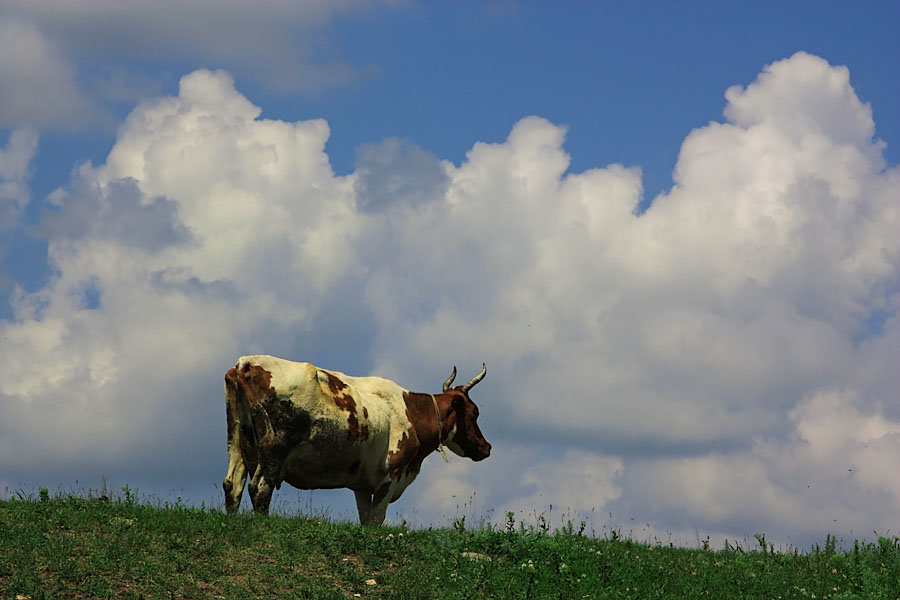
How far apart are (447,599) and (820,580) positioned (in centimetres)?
707

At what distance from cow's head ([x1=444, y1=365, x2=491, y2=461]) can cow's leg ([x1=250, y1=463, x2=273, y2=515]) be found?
5.17m

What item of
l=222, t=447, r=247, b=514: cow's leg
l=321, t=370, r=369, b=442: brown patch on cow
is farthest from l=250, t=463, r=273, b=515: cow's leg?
l=321, t=370, r=369, b=442: brown patch on cow

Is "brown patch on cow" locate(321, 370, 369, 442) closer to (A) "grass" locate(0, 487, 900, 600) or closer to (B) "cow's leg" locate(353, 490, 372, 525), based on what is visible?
(B) "cow's leg" locate(353, 490, 372, 525)

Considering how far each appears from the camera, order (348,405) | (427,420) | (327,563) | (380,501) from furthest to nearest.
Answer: (427,420), (380,501), (348,405), (327,563)

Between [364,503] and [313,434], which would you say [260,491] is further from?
[364,503]

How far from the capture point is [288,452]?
17703 millimetres

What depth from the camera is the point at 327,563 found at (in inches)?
568

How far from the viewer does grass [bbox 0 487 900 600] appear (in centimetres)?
1296

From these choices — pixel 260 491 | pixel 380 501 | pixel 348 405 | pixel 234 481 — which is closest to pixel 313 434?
pixel 348 405

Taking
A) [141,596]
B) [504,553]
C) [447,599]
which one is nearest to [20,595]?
[141,596]

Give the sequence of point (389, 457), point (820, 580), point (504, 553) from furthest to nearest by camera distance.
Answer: point (389, 457) < point (820, 580) < point (504, 553)

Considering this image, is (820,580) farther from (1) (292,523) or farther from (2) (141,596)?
(2) (141,596)

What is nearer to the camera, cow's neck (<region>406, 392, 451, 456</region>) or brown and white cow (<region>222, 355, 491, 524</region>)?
brown and white cow (<region>222, 355, 491, 524</region>)

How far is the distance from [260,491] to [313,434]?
1.32m
